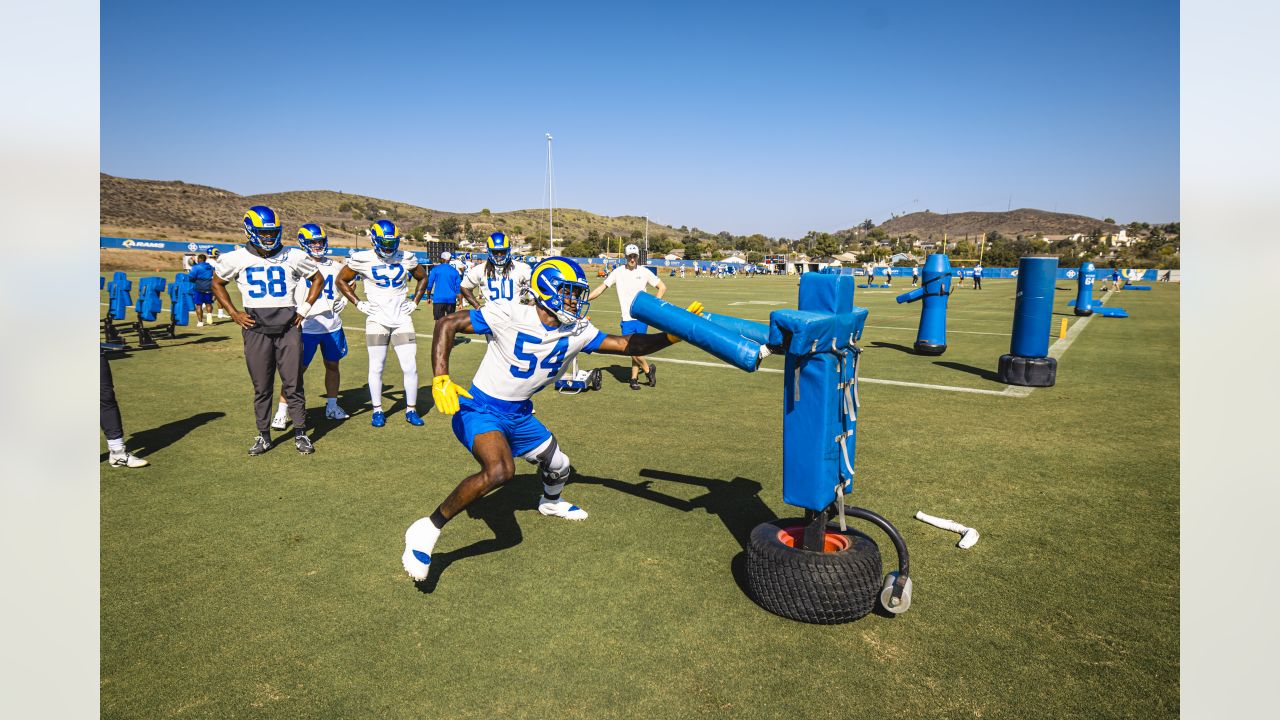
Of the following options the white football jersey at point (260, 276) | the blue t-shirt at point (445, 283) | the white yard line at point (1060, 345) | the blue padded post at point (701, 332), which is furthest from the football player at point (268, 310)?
the white yard line at point (1060, 345)

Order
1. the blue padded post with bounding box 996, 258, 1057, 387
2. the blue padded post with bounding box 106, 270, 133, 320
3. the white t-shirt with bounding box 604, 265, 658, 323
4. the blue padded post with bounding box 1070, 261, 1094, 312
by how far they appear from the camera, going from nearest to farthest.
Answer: the blue padded post with bounding box 996, 258, 1057, 387, the white t-shirt with bounding box 604, 265, 658, 323, the blue padded post with bounding box 106, 270, 133, 320, the blue padded post with bounding box 1070, 261, 1094, 312

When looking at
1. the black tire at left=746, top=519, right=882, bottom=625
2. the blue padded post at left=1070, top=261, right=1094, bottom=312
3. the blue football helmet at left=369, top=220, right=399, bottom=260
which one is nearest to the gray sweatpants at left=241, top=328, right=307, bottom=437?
the blue football helmet at left=369, top=220, right=399, bottom=260

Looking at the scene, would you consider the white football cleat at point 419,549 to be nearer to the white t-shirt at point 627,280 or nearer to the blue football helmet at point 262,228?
the blue football helmet at point 262,228

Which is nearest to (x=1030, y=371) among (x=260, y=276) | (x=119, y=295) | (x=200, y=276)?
(x=260, y=276)

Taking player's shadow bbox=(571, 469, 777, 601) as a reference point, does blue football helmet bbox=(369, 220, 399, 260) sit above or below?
above

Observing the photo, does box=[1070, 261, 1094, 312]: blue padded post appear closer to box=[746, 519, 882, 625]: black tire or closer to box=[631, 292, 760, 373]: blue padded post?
box=[746, 519, 882, 625]: black tire

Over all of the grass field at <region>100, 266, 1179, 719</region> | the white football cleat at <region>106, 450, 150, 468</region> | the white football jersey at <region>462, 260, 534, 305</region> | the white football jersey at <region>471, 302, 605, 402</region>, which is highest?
the white football jersey at <region>462, 260, 534, 305</region>

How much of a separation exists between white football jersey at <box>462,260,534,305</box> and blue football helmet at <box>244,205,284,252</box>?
2.62 m

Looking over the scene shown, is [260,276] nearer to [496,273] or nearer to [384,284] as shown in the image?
[384,284]

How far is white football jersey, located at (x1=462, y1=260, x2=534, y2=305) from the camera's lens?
9258 mm

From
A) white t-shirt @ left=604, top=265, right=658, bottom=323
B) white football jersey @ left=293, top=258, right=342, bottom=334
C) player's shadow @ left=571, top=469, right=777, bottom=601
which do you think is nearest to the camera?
player's shadow @ left=571, top=469, right=777, bottom=601

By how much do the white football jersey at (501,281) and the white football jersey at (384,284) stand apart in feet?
3.82

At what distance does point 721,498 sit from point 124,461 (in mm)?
5838
